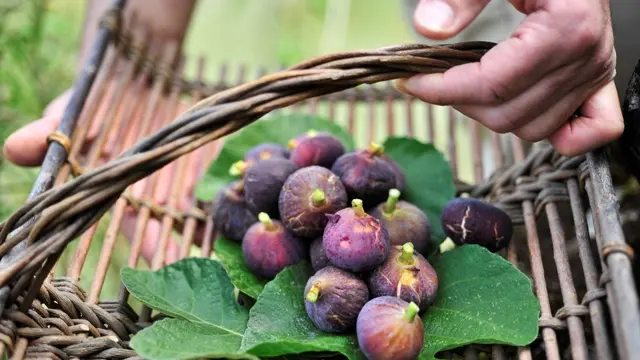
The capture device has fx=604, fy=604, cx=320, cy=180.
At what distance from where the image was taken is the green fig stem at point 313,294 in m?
0.41

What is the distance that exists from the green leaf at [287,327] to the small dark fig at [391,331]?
0.03 metres

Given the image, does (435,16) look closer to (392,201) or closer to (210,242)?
(392,201)

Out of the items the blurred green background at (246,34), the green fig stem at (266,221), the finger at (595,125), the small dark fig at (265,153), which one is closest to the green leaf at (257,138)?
the small dark fig at (265,153)

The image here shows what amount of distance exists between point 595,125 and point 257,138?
0.36m

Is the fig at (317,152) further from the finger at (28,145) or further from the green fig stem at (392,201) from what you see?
the finger at (28,145)

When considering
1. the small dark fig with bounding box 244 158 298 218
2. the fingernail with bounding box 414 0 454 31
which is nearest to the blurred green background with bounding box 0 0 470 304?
the small dark fig with bounding box 244 158 298 218

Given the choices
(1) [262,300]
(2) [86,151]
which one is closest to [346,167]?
(1) [262,300]

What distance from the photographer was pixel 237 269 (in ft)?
1.70

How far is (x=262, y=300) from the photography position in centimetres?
45

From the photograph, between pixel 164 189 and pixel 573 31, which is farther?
pixel 164 189

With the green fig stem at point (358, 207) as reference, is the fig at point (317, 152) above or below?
above

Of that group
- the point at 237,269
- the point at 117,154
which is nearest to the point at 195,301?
the point at 237,269

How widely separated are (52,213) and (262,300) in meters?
0.16

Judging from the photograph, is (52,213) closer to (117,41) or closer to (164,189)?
(164,189)
